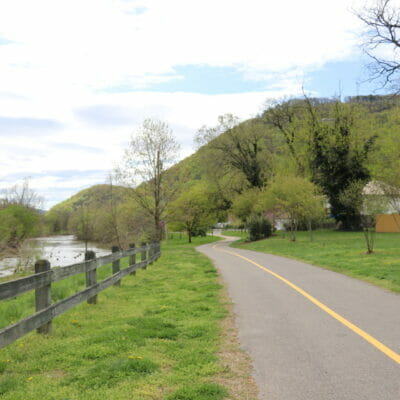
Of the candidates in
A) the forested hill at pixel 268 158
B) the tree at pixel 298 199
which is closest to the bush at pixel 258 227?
the forested hill at pixel 268 158

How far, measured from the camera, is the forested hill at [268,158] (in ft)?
132

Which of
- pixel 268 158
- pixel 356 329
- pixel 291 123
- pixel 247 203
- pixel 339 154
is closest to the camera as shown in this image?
pixel 356 329

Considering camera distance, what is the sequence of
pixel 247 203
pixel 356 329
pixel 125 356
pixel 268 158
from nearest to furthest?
pixel 125 356, pixel 356 329, pixel 247 203, pixel 268 158

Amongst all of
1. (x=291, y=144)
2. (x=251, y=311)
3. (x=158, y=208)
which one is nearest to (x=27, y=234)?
(x=158, y=208)

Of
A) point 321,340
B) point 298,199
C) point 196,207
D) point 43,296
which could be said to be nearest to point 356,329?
point 321,340

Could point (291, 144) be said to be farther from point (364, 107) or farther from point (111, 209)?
point (111, 209)

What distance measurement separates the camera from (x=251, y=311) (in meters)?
8.36

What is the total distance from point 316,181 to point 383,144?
789 cm

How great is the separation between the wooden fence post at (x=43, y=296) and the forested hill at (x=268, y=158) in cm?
2463

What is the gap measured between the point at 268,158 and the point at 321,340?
164 ft

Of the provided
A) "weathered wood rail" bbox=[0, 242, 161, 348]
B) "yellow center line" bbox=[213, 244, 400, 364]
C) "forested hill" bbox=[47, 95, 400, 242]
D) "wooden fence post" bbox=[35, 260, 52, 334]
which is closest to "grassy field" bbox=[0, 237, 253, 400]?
"wooden fence post" bbox=[35, 260, 52, 334]

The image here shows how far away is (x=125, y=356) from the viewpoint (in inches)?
202

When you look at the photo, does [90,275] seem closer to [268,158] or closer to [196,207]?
[268,158]

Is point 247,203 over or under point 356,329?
over
